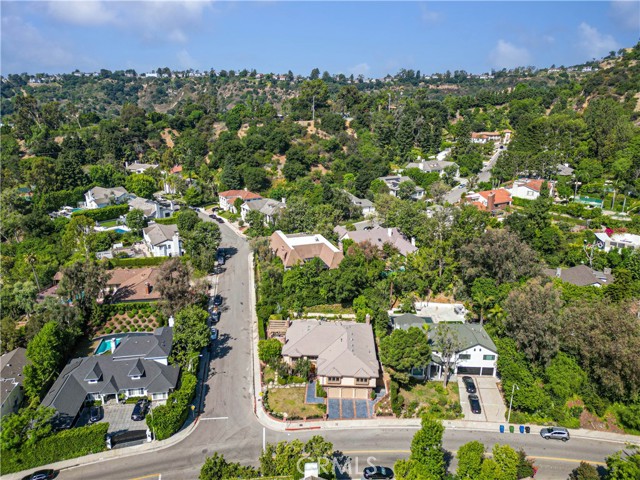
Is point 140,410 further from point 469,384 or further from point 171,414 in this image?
point 469,384

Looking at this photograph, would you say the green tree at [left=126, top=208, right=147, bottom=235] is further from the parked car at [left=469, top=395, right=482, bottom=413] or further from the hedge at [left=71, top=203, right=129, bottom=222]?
the parked car at [left=469, top=395, right=482, bottom=413]

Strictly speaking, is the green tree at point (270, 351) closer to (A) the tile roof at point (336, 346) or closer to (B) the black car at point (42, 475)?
(A) the tile roof at point (336, 346)

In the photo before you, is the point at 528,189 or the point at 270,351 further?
the point at 528,189

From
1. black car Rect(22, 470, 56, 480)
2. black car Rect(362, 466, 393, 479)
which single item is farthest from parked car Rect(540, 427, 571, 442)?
black car Rect(22, 470, 56, 480)

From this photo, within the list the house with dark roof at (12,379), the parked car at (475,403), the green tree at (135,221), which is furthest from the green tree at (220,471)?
the green tree at (135,221)

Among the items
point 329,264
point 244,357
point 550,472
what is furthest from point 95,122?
point 550,472

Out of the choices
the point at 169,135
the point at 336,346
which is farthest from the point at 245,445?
the point at 169,135
